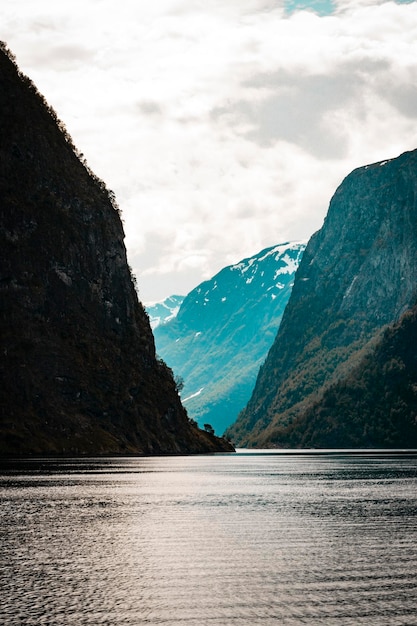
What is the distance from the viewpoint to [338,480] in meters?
163

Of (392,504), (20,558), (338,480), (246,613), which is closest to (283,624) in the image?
(246,613)

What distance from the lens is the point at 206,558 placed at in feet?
208

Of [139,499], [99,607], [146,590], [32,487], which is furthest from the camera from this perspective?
[32,487]

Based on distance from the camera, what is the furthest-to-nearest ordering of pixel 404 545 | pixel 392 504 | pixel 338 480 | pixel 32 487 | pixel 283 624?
pixel 338 480, pixel 32 487, pixel 392 504, pixel 404 545, pixel 283 624

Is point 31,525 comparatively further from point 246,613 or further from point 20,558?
point 246,613

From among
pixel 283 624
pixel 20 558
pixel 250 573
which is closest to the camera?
pixel 283 624

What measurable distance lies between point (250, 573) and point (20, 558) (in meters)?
17.0

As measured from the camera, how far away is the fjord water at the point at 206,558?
44.8m

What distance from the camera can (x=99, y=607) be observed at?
4606 cm

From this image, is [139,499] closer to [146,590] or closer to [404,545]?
[404,545]

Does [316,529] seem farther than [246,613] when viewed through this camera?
Yes

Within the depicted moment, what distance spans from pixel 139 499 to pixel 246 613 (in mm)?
73240

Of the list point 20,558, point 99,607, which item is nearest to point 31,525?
point 20,558

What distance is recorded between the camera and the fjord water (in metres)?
44.8
